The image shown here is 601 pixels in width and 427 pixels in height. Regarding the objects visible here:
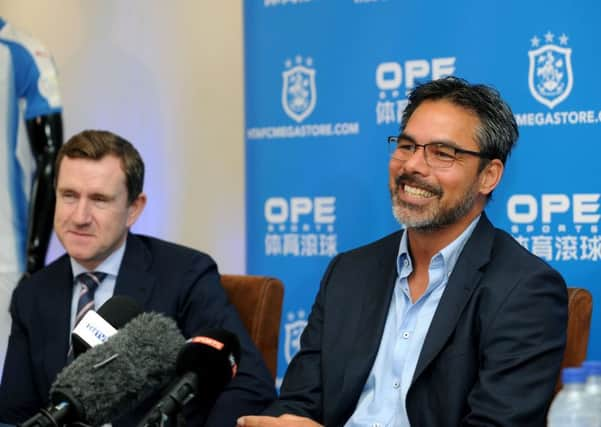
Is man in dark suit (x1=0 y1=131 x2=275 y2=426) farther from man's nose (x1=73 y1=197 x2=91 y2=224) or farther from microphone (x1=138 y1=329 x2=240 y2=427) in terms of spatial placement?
microphone (x1=138 y1=329 x2=240 y2=427)

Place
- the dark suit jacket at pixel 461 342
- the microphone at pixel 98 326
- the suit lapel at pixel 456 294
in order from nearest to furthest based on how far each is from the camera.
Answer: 1. the microphone at pixel 98 326
2. the dark suit jacket at pixel 461 342
3. the suit lapel at pixel 456 294

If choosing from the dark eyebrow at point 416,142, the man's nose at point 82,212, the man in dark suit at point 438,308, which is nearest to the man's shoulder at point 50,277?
the man's nose at point 82,212

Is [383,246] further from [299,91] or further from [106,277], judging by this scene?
[299,91]

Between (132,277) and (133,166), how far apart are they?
39 cm

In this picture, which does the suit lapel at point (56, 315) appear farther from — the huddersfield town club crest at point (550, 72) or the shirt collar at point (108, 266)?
the huddersfield town club crest at point (550, 72)

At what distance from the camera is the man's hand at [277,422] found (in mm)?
2357

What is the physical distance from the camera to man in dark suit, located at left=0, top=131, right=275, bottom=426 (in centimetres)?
294

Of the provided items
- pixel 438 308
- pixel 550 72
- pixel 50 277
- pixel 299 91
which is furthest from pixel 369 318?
pixel 299 91

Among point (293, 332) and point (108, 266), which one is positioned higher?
point (108, 266)

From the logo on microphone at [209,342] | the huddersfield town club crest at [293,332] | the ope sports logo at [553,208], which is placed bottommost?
the huddersfield town club crest at [293,332]

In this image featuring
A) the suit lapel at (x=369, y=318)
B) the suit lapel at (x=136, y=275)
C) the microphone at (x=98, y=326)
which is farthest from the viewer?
the suit lapel at (x=136, y=275)

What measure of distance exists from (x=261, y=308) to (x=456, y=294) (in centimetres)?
86

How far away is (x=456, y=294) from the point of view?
2389 mm

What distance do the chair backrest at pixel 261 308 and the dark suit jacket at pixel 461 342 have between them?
1.22ft
